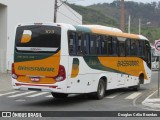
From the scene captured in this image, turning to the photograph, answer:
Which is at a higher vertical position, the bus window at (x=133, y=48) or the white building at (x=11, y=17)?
the white building at (x=11, y=17)

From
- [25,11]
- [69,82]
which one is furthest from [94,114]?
[25,11]

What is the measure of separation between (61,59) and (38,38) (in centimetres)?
129

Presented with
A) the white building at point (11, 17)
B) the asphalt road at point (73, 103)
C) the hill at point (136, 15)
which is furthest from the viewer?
the hill at point (136, 15)

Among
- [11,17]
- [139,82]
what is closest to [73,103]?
[139,82]

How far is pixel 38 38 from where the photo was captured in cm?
1762

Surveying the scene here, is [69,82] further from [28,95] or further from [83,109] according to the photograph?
[28,95]

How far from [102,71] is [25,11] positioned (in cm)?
2525

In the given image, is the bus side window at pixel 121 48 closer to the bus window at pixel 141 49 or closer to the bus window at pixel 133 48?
the bus window at pixel 133 48

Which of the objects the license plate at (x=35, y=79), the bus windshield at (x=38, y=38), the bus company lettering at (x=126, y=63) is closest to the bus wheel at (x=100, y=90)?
the bus company lettering at (x=126, y=63)

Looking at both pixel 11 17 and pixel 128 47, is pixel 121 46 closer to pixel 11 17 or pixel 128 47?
pixel 128 47

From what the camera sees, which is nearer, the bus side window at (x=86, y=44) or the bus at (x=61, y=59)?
the bus at (x=61, y=59)

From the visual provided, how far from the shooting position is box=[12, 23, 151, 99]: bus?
17172 mm

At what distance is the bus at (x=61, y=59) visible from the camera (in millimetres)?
17172

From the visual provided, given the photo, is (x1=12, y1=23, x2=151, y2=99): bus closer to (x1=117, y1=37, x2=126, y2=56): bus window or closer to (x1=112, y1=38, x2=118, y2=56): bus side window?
(x1=112, y1=38, x2=118, y2=56): bus side window
